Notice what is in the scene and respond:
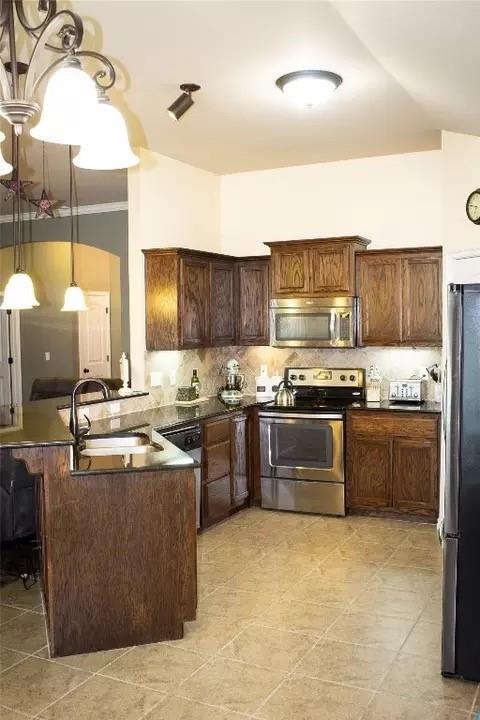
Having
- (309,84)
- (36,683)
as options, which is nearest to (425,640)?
(36,683)

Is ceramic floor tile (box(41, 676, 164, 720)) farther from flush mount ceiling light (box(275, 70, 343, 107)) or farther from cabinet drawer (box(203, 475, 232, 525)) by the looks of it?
A: flush mount ceiling light (box(275, 70, 343, 107))

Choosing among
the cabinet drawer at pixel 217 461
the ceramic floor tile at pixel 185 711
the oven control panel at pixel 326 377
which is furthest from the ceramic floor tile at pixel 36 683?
the oven control panel at pixel 326 377

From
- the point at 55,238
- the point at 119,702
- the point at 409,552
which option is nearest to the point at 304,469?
the point at 409,552

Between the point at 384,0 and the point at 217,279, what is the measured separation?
146 inches

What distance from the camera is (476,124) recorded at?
4602mm

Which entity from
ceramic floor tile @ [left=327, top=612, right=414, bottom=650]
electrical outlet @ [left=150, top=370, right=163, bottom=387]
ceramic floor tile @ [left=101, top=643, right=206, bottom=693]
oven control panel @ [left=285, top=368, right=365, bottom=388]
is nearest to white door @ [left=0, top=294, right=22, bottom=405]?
electrical outlet @ [left=150, top=370, right=163, bottom=387]

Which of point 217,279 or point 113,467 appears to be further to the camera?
point 217,279

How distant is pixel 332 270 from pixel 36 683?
397 centimetres

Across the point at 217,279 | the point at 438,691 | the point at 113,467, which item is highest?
the point at 217,279

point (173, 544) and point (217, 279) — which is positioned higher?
point (217, 279)

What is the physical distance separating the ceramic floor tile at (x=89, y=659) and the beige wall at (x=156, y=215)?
2.59 m

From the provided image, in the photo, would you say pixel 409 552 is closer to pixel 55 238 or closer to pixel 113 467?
pixel 113 467

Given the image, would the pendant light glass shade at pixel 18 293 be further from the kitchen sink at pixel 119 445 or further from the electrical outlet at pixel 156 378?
the electrical outlet at pixel 156 378

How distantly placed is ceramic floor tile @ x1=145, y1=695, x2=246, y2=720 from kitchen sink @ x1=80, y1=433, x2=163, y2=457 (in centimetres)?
133
